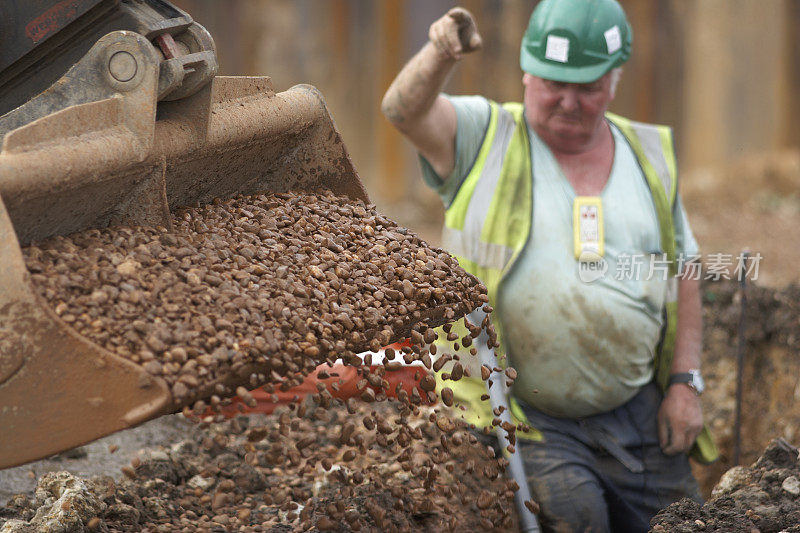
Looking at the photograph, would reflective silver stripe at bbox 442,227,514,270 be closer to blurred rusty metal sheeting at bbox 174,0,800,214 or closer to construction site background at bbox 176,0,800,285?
construction site background at bbox 176,0,800,285

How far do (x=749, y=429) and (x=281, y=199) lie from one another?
270cm

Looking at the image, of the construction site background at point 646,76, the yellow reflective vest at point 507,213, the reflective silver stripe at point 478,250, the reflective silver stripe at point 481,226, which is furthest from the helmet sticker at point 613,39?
the construction site background at point 646,76

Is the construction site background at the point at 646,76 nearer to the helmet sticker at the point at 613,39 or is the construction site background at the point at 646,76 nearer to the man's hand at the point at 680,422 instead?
the man's hand at the point at 680,422

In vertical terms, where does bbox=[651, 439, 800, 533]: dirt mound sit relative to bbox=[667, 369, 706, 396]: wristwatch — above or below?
above

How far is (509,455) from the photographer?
302cm

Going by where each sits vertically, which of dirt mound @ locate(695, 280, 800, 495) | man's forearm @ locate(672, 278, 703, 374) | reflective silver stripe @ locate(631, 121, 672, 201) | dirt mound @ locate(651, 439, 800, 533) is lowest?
dirt mound @ locate(695, 280, 800, 495)

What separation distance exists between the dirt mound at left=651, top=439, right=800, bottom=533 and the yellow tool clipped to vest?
896mm

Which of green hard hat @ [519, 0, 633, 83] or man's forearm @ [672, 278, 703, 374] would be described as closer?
green hard hat @ [519, 0, 633, 83]

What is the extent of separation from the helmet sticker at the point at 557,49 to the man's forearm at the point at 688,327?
988 millimetres

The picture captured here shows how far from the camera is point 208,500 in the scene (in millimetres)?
2617

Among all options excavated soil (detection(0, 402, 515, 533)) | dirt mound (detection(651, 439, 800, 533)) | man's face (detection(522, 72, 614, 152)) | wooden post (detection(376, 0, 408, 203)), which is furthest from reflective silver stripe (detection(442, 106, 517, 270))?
wooden post (detection(376, 0, 408, 203))

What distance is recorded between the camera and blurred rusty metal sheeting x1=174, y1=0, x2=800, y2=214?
→ 7.07 metres

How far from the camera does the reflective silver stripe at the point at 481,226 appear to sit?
3195 mm

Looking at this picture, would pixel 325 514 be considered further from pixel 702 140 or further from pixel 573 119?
pixel 702 140
